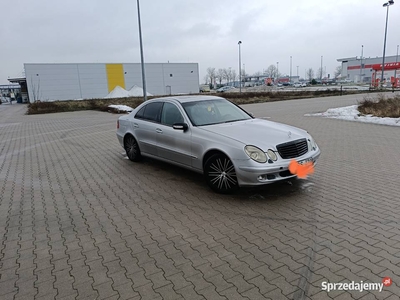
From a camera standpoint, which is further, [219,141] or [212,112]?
[212,112]

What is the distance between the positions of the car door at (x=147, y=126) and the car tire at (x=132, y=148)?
0.79 feet

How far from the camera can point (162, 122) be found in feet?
20.3

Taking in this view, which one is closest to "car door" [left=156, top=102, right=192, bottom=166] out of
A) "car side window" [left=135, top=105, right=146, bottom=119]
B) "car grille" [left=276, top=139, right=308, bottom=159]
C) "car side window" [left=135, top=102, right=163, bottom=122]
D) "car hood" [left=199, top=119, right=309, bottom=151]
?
"car side window" [left=135, top=102, right=163, bottom=122]

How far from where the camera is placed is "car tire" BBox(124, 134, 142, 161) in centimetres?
711

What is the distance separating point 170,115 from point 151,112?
2.51 feet

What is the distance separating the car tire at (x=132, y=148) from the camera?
7.11 meters

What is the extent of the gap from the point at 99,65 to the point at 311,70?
106 meters

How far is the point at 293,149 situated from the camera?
4801 mm

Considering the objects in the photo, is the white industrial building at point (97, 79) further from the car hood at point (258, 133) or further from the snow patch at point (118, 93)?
the car hood at point (258, 133)

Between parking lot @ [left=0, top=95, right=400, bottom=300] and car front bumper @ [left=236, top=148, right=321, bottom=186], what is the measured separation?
349mm

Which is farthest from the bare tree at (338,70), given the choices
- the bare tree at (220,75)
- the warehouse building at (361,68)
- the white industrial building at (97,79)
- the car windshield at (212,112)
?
the car windshield at (212,112)

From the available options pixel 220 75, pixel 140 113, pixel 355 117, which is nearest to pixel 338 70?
pixel 220 75

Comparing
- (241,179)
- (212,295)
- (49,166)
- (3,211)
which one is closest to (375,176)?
(241,179)

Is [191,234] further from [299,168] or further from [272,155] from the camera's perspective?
[299,168]
